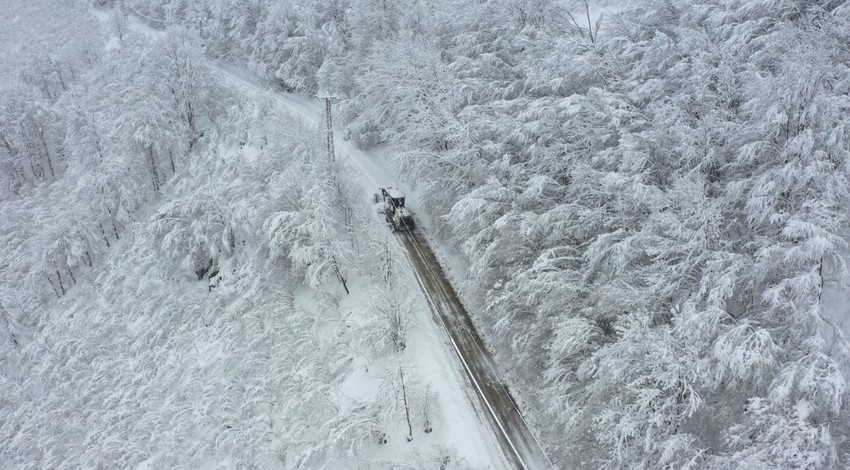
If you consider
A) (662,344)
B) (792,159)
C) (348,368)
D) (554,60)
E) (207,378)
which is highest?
(554,60)

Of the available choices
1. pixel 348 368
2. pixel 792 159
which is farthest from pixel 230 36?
pixel 792 159

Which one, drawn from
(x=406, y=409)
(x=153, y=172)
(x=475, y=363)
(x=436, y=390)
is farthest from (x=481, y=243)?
(x=153, y=172)

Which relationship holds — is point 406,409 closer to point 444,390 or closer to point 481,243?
point 444,390

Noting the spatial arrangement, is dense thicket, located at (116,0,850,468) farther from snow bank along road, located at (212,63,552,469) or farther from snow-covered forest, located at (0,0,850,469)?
snow bank along road, located at (212,63,552,469)

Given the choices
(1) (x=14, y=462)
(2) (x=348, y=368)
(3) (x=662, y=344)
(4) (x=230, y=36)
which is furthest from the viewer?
(4) (x=230, y=36)

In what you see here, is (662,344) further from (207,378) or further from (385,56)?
(385,56)
